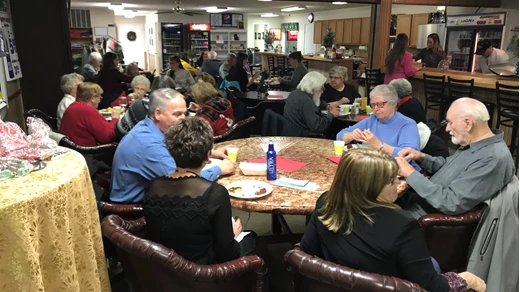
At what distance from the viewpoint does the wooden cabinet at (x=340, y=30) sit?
42.1ft

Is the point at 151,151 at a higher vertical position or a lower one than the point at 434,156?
higher

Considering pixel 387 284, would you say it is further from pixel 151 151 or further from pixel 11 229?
pixel 151 151

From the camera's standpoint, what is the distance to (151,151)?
7.18 ft

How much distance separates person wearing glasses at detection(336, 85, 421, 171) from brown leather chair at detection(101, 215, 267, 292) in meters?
1.43

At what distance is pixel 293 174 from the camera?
2467mm

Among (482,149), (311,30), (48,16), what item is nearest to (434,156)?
(482,149)

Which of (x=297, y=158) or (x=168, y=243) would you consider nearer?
(x=168, y=243)

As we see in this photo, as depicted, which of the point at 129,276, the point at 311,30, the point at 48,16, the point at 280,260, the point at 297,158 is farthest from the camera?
the point at 311,30

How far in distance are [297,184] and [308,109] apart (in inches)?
68.2

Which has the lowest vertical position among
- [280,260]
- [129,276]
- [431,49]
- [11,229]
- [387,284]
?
[280,260]

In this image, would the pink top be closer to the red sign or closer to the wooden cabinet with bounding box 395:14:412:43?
the wooden cabinet with bounding box 395:14:412:43

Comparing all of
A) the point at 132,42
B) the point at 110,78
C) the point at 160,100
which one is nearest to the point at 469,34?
the point at 110,78

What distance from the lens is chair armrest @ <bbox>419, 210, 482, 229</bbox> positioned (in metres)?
1.93

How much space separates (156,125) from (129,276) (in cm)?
105
